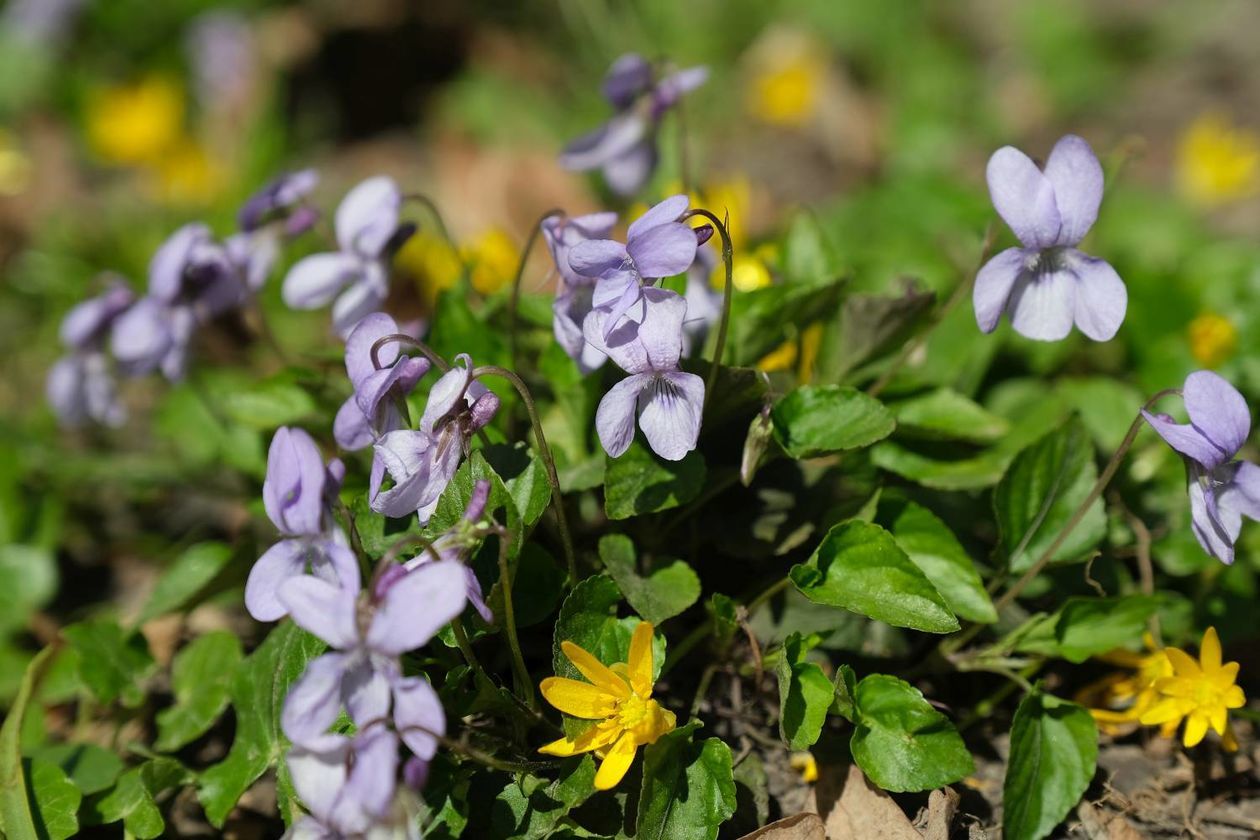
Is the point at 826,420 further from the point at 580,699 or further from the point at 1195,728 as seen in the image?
the point at 1195,728

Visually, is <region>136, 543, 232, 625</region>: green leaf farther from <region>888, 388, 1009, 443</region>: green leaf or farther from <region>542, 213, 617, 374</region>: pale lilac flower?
<region>888, 388, 1009, 443</region>: green leaf

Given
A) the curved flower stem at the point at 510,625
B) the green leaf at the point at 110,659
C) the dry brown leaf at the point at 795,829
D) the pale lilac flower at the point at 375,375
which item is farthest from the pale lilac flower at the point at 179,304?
the dry brown leaf at the point at 795,829

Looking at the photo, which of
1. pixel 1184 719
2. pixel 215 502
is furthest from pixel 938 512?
pixel 215 502

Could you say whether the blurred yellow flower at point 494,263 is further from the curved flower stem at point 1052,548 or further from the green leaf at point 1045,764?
the green leaf at point 1045,764

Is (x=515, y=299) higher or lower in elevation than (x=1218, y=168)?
higher

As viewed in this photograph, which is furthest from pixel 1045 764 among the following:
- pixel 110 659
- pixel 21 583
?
pixel 21 583

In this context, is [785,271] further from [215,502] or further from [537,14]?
[537,14]

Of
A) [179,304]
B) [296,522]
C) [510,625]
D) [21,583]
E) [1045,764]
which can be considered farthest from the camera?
[21,583]
